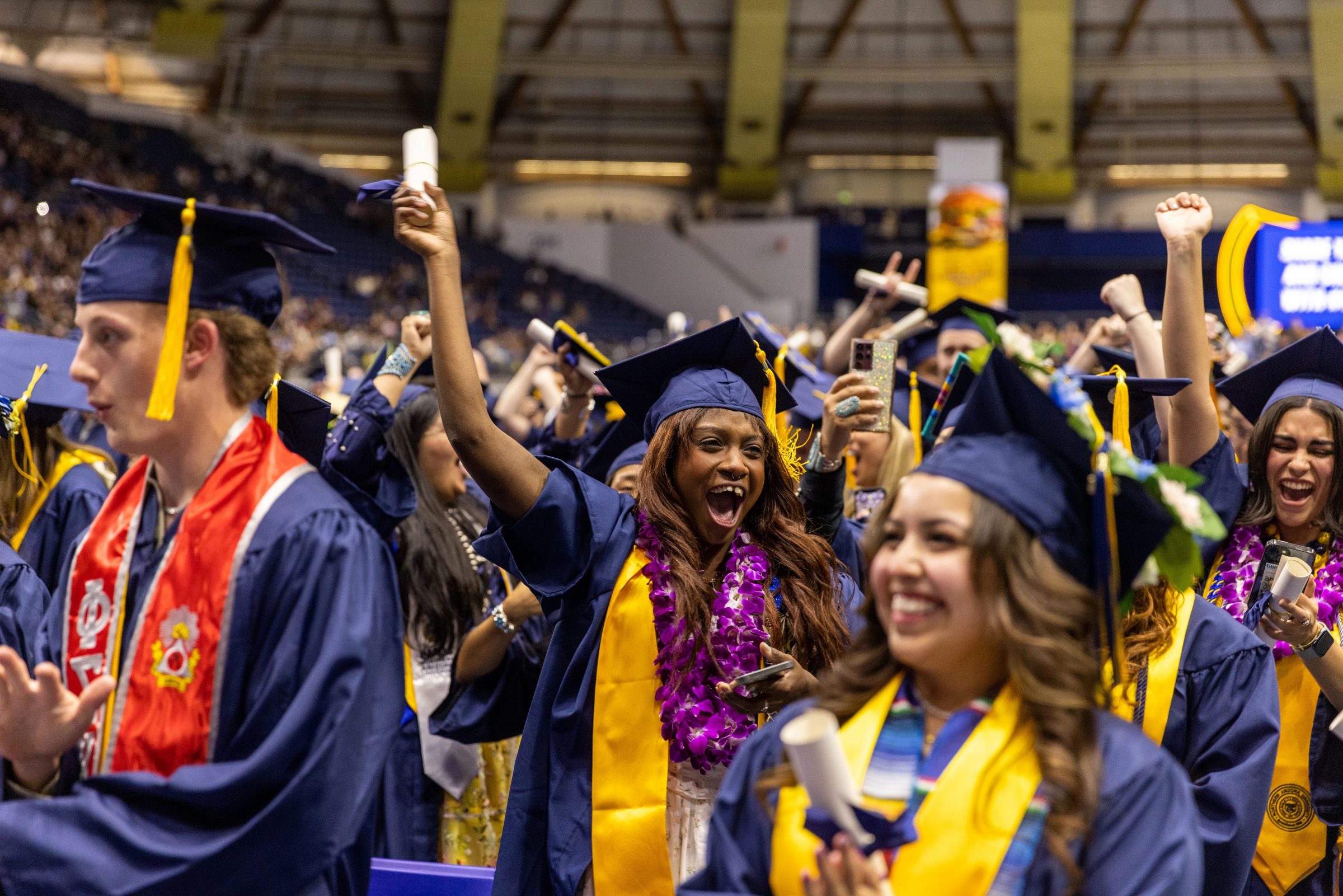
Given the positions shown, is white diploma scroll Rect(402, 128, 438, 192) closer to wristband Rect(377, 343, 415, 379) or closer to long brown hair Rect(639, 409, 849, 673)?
long brown hair Rect(639, 409, 849, 673)

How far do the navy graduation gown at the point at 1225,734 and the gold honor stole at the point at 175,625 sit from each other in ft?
5.65

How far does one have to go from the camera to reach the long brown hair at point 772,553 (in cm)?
263

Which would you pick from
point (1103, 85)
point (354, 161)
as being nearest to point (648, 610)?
point (1103, 85)

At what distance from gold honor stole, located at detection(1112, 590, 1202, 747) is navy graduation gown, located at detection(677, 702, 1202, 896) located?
2.65 feet

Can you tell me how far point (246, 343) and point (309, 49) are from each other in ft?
71.5

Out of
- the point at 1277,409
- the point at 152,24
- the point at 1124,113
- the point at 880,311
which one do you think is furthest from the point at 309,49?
the point at 1277,409

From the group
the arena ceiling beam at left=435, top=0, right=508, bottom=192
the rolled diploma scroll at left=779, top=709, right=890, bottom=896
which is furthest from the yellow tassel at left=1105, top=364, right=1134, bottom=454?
the arena ceiling beam at left=435, top=0, right=508, bottom=192

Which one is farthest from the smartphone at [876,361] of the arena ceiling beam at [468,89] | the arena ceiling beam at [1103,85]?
the arena ceiling beam at [1103,85]

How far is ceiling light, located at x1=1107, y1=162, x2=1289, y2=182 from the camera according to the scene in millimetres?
24297

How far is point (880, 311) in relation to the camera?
5.38 m

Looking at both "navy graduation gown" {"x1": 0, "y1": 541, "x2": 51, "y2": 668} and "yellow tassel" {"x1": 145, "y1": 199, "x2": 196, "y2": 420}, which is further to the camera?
"navy graduation gown" {"x1": 0, "y1": 541, "x2": 51, "y2": 668}

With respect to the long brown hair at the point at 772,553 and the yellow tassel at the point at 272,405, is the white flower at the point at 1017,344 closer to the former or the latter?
the long brown hair at the point at 772,553

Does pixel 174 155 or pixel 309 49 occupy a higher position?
pixel 309 49

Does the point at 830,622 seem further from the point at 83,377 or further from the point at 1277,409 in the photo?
the point at 83,377
